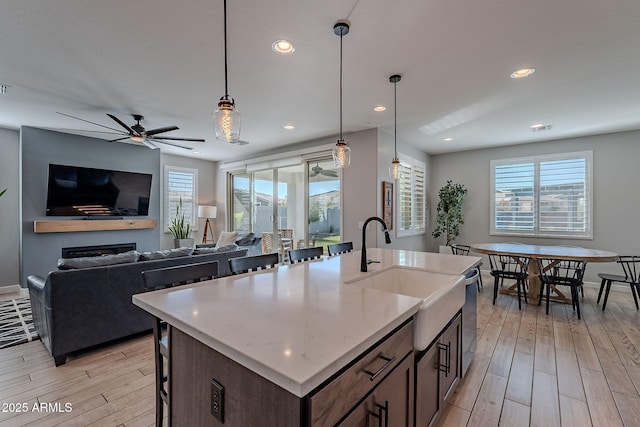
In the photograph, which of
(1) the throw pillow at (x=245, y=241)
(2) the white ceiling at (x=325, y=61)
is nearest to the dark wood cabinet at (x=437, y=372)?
(2) the white ceiling at (x=325, y=61)

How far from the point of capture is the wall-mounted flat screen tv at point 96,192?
4820 mm

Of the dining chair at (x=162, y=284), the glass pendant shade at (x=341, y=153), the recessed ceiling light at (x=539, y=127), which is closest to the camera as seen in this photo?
the dining chair at (x=162, y=284)

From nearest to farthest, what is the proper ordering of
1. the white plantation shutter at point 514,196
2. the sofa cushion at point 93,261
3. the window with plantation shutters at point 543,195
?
the sofa cushion at point 93,261, the window with plantation shutters at point 543,195, the white plantation shutter at point 514,196

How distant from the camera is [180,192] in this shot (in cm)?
686

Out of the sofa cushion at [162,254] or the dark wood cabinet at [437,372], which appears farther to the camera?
the sofa cushion at [162,254]

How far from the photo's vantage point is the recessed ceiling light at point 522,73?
8.76ft

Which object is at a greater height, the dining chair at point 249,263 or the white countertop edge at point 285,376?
the dining chair at point 249,263

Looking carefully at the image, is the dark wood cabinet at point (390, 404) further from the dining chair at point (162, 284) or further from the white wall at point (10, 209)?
the white wall at point (10, 209)

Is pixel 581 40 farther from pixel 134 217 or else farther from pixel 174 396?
pixel 134 217

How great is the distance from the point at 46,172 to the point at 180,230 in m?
2.52

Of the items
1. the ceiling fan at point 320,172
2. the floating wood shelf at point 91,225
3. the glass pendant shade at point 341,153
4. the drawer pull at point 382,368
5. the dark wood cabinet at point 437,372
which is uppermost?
the ceiling fan at point 320,172

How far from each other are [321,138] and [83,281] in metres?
3.98

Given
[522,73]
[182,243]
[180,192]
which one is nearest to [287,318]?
[522,73]

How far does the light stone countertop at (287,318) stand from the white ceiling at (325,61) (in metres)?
1.82
